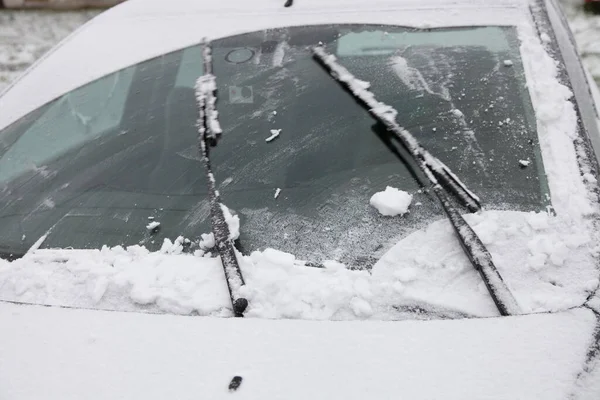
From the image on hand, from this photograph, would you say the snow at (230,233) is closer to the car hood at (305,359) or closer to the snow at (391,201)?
the car hood at (305,359)

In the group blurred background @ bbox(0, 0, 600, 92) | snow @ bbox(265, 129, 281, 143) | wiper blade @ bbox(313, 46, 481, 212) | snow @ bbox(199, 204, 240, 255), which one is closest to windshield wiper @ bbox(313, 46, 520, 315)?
wiper blade @ bbox(313, 46, 481, 212)

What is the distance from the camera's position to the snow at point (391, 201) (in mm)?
1587

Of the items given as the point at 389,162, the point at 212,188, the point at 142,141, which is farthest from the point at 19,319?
the point at 389,162

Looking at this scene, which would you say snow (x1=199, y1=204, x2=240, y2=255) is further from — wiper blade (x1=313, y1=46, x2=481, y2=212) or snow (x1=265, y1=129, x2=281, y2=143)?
Answer: wiper blade (x1=313, y1=46, x2=481, y2=212)

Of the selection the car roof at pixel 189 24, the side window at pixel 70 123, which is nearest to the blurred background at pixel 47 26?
the car roof at pixel 189 24

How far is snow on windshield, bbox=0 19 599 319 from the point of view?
1.36 m

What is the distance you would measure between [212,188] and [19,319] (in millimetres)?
667

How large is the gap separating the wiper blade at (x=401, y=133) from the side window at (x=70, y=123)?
0.89 metres

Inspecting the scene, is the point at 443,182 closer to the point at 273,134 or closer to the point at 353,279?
the point at 353,279

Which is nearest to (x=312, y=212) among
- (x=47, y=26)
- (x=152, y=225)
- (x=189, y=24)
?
(x=152, y=225)

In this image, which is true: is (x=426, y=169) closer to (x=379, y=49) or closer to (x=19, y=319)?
(x=379, y=49)

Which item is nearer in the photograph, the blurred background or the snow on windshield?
the snow on windshield

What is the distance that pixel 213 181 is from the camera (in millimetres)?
1759

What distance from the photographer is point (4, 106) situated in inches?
92.4
